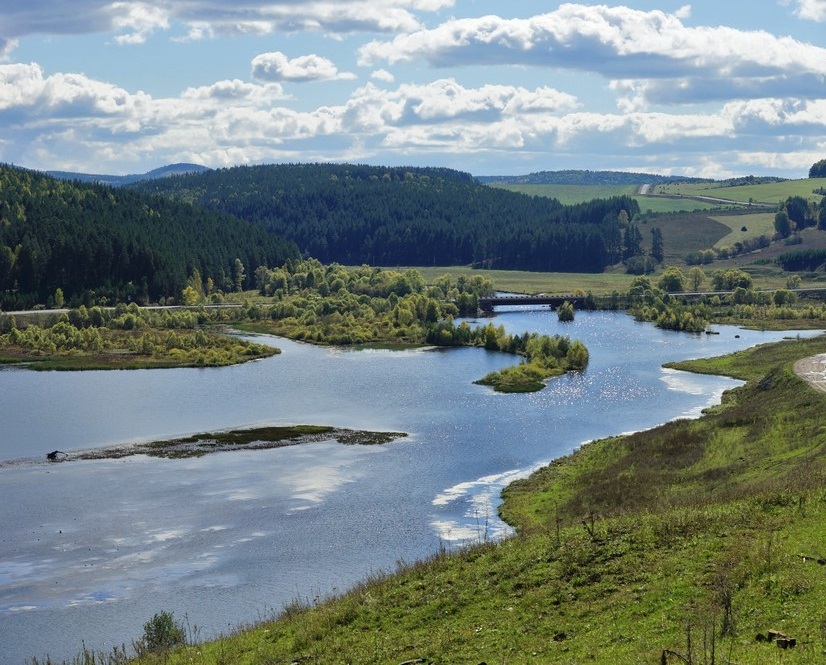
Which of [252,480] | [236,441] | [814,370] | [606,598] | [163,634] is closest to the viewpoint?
[606,598]

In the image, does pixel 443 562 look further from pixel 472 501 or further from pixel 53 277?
pixel 53 277

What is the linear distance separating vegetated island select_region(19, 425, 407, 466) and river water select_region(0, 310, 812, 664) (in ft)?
6.19

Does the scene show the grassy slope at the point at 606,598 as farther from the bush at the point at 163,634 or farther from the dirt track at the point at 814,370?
the dirt track at the point at 814,370

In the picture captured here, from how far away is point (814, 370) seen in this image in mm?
88938

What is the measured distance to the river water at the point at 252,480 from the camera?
166ft

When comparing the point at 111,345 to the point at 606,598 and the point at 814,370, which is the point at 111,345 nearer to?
the point at 814,370

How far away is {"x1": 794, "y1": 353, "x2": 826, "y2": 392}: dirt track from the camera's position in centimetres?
8166

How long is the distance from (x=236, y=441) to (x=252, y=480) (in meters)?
14.2

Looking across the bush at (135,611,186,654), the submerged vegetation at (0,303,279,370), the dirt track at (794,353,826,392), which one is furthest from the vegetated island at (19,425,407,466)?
the submerged vegetation at (0,303,279,370)

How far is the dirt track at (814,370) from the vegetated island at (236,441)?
29076 millimetres

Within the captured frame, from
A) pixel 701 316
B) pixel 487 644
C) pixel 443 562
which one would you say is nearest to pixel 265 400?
pixel 443 562

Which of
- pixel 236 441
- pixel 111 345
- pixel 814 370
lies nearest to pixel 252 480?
pixel 236 441

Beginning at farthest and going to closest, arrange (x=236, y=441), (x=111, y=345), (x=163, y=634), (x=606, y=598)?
(x=111, y=345) < (x=236, y=441) < (x=163, y=634) < (x=606, y=598)

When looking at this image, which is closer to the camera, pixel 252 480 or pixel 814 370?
pixel 252 480
